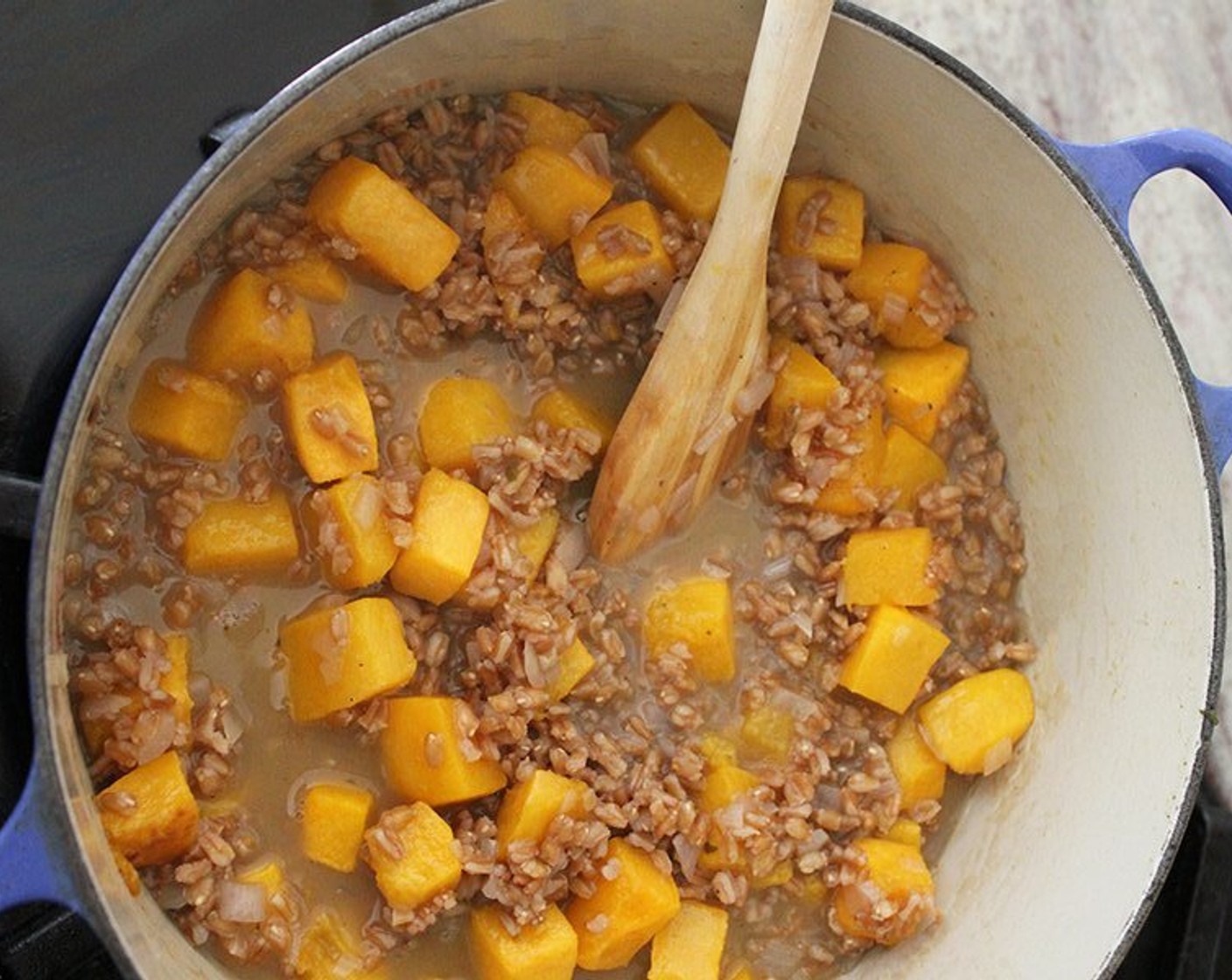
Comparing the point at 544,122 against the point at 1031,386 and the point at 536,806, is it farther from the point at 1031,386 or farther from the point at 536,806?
the point at 536,806

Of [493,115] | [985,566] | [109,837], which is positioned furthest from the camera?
[985,566]

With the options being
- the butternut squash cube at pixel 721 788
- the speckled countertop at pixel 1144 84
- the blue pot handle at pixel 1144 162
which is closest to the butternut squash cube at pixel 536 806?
the butternut squash cube at pixel 721 788

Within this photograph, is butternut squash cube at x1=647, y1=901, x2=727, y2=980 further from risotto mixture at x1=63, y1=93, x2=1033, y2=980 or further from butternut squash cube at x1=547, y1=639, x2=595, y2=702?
butternut squash cube at x1=547, y1=639, x2=595, y2=702

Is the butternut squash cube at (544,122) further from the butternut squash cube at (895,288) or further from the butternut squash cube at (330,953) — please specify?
the butternut squash cube at (330,953)

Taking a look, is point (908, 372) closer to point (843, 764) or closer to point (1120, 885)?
point (843, 764)

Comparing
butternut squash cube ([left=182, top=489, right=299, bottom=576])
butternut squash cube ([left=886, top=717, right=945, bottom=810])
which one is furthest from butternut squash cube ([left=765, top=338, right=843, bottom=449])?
butternut squash cube ([left=182, top=489, right=299, bottom=576])

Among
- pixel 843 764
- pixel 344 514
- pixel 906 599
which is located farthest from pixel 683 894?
pixel 344 514

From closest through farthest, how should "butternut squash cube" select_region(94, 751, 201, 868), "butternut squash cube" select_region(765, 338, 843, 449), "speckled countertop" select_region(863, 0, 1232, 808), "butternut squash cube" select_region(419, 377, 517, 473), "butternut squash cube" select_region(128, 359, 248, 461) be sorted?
"butternut squash cube" select_region(94, 751, 201, 868) < "butternut squash cube" select_region(128, 359, 248, 461) < "butternut squash cube" select_region(419, 377, 517, 473) < "butternut squash cube" select_region(765, 338, 843, 449) < "speckled countertop" select_region(863, 0, 1232, 808)
